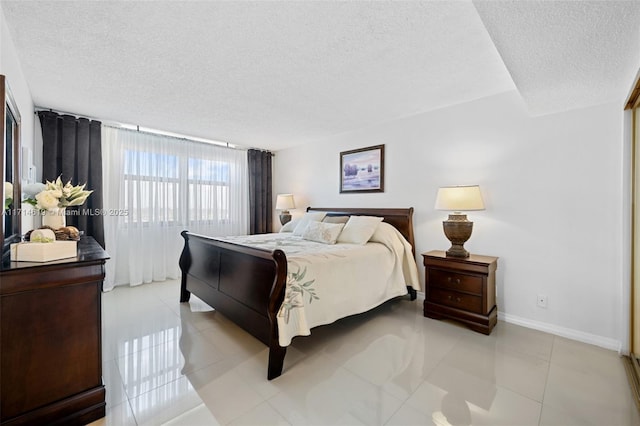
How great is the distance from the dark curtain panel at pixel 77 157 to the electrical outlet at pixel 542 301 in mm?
5088

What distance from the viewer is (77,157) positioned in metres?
3.53

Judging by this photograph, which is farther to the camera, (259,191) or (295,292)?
(259,191)

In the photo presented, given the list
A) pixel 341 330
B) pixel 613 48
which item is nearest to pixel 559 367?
pixel 341 330

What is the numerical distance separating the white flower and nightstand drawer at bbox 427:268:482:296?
306 centimetres

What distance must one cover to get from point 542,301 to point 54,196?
3.88 meters

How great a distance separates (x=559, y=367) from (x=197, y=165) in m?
5.04

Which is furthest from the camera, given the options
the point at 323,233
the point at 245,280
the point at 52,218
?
the point at 323,233

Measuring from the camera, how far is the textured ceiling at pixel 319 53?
1.56 m

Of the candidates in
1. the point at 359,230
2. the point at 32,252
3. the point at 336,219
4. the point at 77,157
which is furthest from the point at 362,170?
the point at 77,157

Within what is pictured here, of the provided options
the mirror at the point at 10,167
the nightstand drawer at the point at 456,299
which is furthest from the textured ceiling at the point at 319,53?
the nightstand drawer at the point at 456,299

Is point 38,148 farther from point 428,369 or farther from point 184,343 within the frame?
point 428,369

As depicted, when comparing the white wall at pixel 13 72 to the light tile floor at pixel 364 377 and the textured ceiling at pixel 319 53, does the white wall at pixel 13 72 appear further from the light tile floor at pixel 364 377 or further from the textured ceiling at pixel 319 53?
the light tile floor at pixel 364 377

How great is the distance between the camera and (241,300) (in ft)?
7.64

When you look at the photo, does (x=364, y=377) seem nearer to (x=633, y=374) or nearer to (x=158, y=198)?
(x=633, y=374)
